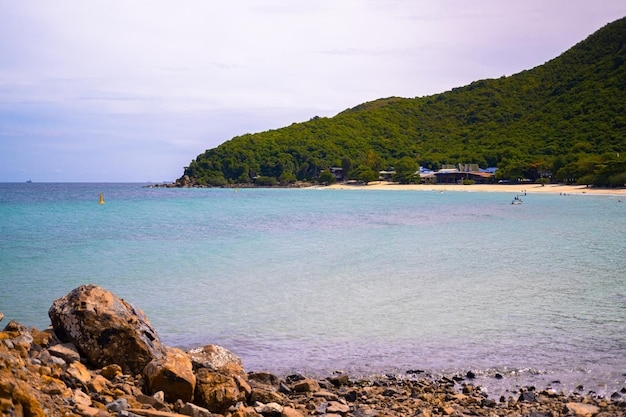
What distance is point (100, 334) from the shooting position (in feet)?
20.2

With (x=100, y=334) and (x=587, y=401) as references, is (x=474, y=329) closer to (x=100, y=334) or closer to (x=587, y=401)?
(x=587, y=401)

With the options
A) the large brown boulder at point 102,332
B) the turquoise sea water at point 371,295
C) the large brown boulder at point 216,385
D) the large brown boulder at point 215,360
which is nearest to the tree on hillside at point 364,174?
the turquoise sea water at point 371,295

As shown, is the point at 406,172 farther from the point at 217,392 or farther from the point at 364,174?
the point at 217,392

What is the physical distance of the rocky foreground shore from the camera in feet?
16.9

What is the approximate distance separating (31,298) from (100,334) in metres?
7.19

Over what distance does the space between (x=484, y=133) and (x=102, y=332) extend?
430ft

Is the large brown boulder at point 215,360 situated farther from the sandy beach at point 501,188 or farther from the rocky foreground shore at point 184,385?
the sandy beach at point 501,188

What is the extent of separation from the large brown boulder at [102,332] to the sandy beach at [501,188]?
216ft

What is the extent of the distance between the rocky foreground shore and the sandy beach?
63.9 meters

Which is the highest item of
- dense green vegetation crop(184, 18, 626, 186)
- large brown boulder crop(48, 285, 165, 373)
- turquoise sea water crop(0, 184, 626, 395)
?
dense green vegetation crop(184, 18, 626, 186)

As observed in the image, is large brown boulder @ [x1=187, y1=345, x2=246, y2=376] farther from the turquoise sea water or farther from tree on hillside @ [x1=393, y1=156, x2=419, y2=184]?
tree on hillside @ [x1=393, y1=156, x2=419, y2=184]

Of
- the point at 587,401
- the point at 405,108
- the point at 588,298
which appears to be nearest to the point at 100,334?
the point at 587,401

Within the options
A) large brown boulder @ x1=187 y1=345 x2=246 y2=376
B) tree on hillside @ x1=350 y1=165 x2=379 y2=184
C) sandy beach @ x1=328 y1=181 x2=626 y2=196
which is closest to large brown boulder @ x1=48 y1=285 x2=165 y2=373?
large brown boulder @ x1=187 y1=345 x2=246 y2=376

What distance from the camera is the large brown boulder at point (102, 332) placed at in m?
6.13
